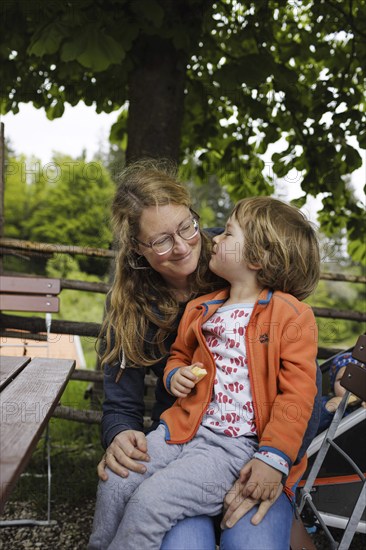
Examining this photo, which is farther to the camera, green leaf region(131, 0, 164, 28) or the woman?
green leaf region(131, 0, 164, 28)

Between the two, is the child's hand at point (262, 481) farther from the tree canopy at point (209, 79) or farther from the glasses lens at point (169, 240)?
the tree canopy at point (209, 79)

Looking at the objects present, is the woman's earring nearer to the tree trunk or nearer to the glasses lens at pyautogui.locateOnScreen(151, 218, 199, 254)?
the glasses lens at pyautogui.locateOnScreen(151, 218, 199, 254)

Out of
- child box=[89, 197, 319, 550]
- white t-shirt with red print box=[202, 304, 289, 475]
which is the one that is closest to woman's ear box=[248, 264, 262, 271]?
child box=[89, 197, 319, 550]

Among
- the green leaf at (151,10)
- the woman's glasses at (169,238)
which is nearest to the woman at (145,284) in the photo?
the woman's glasses at (169,238)

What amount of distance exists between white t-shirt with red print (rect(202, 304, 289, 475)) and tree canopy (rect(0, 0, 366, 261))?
159 cm

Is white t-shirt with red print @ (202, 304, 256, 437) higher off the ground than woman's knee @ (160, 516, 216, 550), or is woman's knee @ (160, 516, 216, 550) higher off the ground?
white t-shirt with red print @ (202, 304, 256, 437)

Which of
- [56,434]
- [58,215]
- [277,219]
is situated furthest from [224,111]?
[58,215]

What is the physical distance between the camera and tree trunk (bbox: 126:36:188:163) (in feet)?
12.1

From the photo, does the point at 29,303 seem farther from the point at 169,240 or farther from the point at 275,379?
the point at 275,379

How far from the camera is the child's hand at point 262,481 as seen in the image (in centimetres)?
146

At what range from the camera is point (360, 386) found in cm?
164

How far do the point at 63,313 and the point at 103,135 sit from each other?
1887 cm

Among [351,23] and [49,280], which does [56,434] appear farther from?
[351,23]

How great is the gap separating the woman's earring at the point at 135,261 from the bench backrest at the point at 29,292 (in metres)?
0.77
